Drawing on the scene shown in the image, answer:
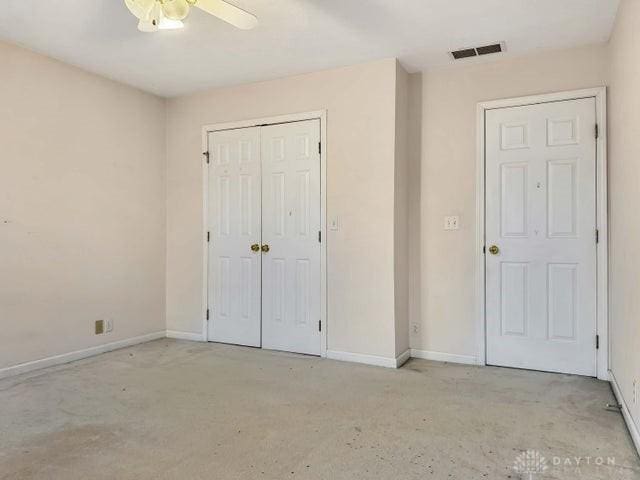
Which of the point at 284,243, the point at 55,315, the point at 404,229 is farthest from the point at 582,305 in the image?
the point at 55,315

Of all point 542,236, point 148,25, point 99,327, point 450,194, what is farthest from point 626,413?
point 99,327

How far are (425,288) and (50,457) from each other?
2.83m

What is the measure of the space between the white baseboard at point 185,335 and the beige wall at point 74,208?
0.47ft

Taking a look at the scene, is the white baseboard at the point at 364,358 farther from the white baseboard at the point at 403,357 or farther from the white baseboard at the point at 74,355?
the white baseboard at the point at 74,355

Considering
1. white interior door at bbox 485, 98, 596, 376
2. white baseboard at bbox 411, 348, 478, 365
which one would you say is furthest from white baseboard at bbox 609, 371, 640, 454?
white baseboard at bbox 411, 348, 478, 365

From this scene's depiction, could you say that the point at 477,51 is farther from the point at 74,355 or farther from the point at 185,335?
the point at 74,355

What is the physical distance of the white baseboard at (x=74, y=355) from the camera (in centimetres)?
338

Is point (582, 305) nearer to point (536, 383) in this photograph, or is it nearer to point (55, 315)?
point (536, 383)

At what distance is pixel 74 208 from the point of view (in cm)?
382

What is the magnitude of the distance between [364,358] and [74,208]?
8.95 ft

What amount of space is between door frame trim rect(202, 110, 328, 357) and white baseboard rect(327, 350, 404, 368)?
95 millimetres

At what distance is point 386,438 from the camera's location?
2357mm

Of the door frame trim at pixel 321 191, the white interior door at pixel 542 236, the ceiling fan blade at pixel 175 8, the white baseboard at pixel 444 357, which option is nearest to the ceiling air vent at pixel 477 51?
the white interior door at pixel 542 236

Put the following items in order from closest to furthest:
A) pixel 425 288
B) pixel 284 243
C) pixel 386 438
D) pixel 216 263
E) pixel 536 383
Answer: pixel 386 438, pixel 536 383, pixel 425 288, pixel 284 243, pixel 216 263
